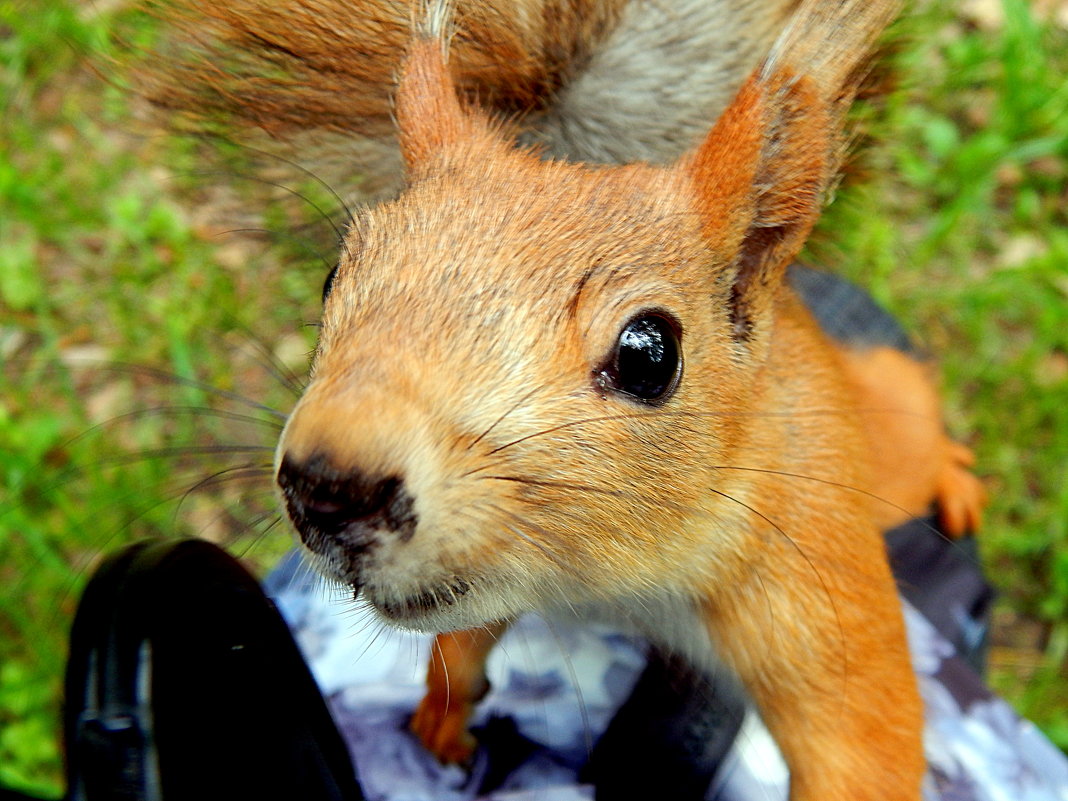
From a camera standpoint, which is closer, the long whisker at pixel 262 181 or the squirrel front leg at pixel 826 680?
the squirrel front leg at pixel 826 680

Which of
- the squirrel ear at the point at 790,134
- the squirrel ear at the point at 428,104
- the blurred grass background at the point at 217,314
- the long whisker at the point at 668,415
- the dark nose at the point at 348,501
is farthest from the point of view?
the blurred grass background at the point at 217,314

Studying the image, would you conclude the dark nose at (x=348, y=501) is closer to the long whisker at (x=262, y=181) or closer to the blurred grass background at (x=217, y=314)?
the long whisker at (x=262, y=181)

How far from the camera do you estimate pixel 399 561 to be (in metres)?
0.85

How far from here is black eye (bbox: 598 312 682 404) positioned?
1016 millimetres

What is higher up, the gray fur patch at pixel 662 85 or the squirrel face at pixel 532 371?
the gray fur patch at pixel 662 85

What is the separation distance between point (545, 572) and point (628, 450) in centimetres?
16

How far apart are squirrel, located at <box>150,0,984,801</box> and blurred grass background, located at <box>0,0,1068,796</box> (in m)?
1.10

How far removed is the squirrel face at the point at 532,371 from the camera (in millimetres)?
856

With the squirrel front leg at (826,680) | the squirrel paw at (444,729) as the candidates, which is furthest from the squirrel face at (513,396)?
the squirrel paw at (444,729)

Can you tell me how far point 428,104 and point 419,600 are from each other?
0.66 meters

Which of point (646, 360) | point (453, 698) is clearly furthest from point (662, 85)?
point (453, 698)

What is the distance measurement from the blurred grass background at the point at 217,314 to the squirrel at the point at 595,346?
1.10 metres

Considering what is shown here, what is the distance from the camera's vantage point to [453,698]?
156cm

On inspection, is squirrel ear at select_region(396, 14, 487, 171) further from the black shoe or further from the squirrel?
the black shoe
